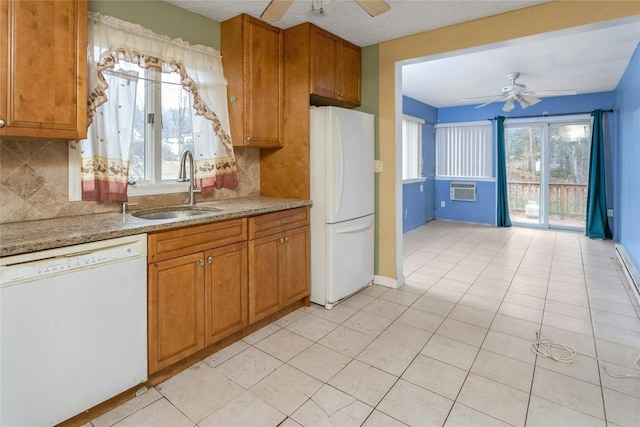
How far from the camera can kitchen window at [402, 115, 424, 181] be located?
667cm

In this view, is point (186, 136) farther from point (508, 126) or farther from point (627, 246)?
point (508, 126)

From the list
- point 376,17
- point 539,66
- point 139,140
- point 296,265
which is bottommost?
point 296,265

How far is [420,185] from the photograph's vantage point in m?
7.01

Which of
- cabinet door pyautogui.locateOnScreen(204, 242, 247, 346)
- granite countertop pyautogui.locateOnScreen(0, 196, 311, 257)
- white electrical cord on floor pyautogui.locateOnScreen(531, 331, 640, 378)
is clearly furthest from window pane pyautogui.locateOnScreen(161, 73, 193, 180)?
white electrical cord on floor pyautogui.locateOnScreen(531, 331, 640, 378)

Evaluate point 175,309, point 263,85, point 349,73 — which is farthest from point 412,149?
point 175,309

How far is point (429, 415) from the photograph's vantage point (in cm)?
170

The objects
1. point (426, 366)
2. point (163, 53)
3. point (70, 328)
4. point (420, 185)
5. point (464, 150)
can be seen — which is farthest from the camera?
point (464, 150)

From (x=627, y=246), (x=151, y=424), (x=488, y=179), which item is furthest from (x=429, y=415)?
(x=488, y=179)

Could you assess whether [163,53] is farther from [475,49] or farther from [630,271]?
[630,271]

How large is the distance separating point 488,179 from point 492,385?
593cm

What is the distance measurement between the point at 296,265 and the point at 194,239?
1.02 metres

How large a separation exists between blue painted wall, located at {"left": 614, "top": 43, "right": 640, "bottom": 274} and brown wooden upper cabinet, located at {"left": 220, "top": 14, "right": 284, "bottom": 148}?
3.73m

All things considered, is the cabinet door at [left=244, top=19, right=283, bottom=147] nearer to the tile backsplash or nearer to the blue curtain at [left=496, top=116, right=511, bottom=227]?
the tile backsplash

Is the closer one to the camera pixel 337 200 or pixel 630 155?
pixel 337 200
